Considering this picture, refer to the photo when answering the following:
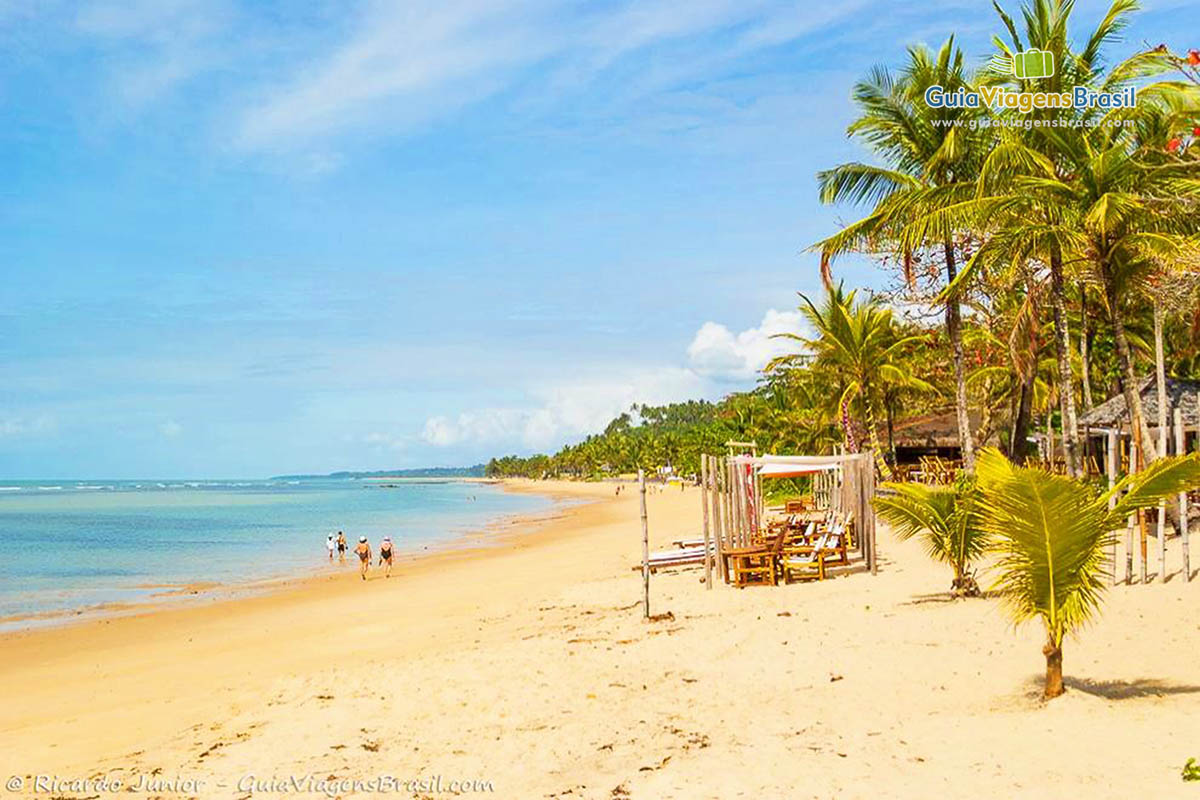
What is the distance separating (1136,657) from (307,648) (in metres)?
10.1

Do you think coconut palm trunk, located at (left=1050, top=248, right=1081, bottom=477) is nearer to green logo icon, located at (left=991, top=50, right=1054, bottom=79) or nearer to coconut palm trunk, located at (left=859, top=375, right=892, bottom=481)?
green logo icon, located at (left=991, top=50, right=1054, bottom=79)

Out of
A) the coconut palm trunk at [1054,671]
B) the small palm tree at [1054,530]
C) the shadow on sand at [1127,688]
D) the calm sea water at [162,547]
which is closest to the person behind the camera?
the small palm tree at [1054,530]

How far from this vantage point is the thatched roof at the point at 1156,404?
20906 millimetres

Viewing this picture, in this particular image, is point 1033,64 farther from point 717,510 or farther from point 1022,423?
point 1022,423

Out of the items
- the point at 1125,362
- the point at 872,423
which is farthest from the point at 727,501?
the point at 872,423

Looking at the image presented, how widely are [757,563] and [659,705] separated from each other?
271 inches

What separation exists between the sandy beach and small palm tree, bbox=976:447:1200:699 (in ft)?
2.08

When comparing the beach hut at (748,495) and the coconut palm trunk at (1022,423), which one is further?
the coconut palm trunk at (1022,423)

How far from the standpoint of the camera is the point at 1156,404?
20.8 metres

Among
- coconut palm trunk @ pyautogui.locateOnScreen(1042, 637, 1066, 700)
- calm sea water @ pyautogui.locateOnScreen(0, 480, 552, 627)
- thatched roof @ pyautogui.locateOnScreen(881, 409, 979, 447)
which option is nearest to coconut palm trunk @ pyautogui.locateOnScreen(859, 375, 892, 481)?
thatched roof @ pyautogui.locateOnScreen(881, 409, 979, 447)

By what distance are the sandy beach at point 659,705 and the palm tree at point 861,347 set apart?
592 inches

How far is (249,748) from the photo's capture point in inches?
289

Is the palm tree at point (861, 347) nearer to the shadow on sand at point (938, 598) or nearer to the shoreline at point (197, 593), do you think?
the shoreline at point (197, 593)

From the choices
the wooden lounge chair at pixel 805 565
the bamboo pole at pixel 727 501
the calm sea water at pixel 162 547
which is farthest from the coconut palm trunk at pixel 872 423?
the calm sea water at pixel 162 547
